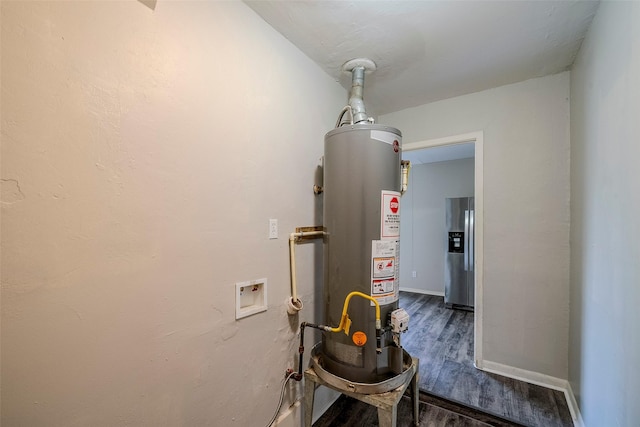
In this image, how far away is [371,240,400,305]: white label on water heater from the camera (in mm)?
1406

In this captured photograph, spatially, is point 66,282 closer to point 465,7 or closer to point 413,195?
point 465,7

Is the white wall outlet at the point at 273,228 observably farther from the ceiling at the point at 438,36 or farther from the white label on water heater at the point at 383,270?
the ceiling at the point at 438,36

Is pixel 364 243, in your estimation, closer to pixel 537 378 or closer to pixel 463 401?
pixel 463 401

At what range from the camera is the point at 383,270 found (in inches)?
56.2

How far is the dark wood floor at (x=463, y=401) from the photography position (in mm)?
1710

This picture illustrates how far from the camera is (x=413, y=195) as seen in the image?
501 cm

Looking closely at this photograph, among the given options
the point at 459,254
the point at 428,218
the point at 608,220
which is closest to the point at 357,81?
the point at 608,220

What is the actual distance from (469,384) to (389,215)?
1637 millimetres

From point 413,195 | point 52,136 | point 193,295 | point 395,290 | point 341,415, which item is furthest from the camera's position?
point 413,195

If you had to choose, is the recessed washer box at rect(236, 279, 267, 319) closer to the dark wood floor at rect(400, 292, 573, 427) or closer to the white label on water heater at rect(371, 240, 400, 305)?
the white label on water heater at rect(371, 240, 400, 305)

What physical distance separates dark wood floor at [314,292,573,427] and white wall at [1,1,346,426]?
0.73 metres

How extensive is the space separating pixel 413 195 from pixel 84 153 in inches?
191

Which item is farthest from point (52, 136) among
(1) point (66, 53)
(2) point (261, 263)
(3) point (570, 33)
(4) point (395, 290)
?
(3) point (570, 33)

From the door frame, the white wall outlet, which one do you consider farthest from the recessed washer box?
the door frame
